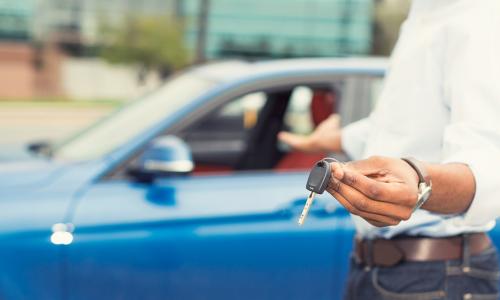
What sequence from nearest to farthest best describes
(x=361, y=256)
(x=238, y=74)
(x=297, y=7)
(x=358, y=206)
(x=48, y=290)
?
(x=358, y=206), (x=361, y=256), (x=48, y=290), (x=238, y=74), (x=297, y=7)

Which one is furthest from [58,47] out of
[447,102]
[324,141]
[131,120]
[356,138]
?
[447,102]

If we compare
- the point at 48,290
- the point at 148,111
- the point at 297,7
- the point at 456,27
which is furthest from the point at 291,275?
the point at 297,7

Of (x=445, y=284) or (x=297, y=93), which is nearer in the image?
(x=445, y=284)

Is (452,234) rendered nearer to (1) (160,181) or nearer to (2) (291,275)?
(2) (291,275)

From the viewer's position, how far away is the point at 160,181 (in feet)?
9.46

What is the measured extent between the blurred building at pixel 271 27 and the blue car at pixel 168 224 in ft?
126

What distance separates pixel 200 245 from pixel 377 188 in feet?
5.17

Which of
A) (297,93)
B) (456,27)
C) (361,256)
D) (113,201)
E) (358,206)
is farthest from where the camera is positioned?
(297,93)

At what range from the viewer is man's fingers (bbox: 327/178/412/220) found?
1.21 meters

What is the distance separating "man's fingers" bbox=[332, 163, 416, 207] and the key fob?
0.04 ft

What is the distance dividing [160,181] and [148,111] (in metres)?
0.58

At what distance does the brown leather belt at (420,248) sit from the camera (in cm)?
172

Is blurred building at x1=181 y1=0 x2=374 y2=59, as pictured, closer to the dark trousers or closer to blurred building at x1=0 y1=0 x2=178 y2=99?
blurred building at x1=0 y1=0 x2=178 y2=99

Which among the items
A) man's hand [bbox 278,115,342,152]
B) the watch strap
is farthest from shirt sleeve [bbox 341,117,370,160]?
the watch strap
